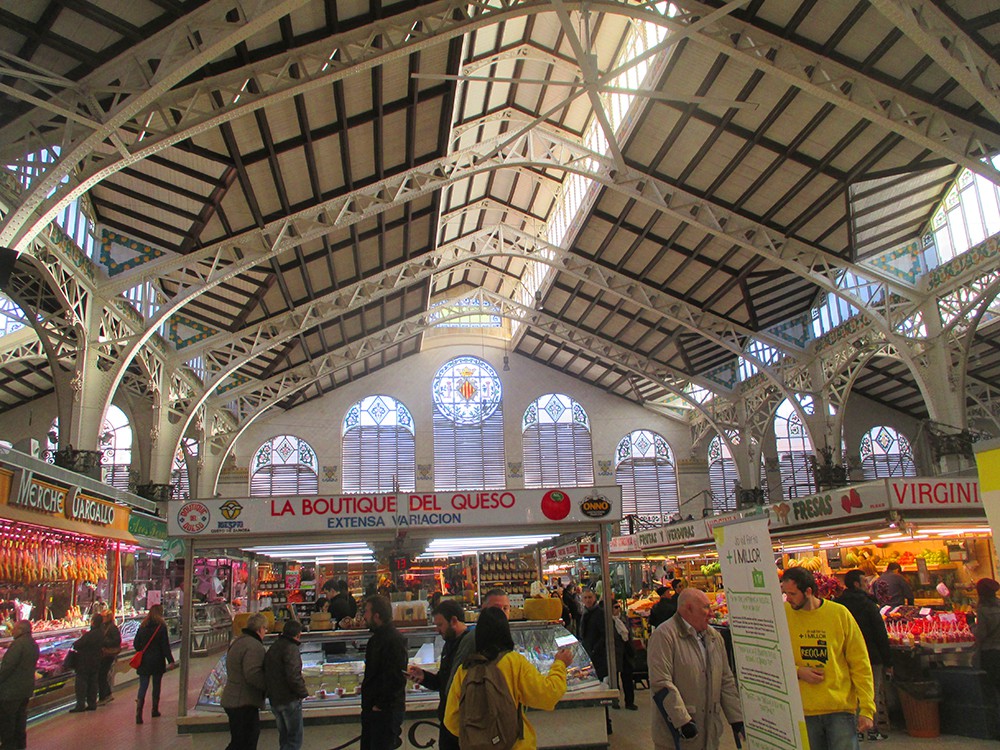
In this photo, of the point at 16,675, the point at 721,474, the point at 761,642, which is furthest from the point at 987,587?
the point at 721,474

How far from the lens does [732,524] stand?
4137 mm

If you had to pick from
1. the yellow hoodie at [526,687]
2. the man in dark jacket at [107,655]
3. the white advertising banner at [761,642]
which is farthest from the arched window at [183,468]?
the white advertising banner at [761,642]

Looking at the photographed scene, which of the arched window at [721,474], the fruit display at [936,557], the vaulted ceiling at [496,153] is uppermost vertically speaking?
the vaulted ceiling at [496,153]

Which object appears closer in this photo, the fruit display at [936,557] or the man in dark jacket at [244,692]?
the man in dark jacket at [244,692]

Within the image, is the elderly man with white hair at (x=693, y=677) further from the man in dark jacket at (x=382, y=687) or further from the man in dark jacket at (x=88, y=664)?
the man in dark jacket at (x=88, y=664)

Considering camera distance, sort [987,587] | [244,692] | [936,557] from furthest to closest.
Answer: [936,557], [987,587], [244,692]

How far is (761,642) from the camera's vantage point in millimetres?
3764

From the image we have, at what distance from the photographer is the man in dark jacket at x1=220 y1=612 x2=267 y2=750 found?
6.07 m

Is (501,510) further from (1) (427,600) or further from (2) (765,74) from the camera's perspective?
(2) (765,74)

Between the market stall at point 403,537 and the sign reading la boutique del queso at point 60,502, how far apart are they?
4260mm

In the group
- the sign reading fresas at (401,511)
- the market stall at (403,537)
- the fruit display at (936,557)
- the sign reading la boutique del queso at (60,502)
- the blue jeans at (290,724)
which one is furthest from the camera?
the fruit display at (936,557)

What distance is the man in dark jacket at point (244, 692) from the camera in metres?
6.07

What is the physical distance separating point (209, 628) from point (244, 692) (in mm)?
12518

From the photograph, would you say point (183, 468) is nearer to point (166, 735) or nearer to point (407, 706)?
point (166, 735)
